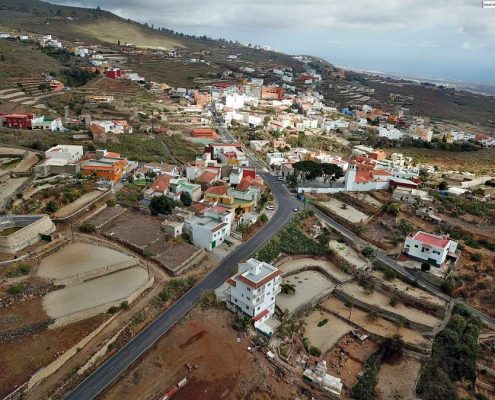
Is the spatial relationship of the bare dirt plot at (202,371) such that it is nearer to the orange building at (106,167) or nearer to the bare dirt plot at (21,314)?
the bare dirt plot at (21,314)

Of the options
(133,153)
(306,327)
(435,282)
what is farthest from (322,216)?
(133,153)

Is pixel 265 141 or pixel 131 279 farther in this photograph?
pixel 265 141

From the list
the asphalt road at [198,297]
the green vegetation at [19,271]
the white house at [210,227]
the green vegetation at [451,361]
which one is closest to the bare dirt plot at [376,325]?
the green vegetation at [451,361]

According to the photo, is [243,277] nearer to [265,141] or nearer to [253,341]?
[253,341]

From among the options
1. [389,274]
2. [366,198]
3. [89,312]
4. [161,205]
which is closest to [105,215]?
[161,205]

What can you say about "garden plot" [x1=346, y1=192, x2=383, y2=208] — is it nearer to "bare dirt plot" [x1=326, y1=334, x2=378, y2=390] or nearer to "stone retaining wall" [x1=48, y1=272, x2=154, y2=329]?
"bare dirt plot" [x1=326, y1=334, x2=378, y2=390]

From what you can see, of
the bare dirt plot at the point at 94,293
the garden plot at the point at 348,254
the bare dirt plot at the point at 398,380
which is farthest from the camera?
the garden plot at the point at 348,254
